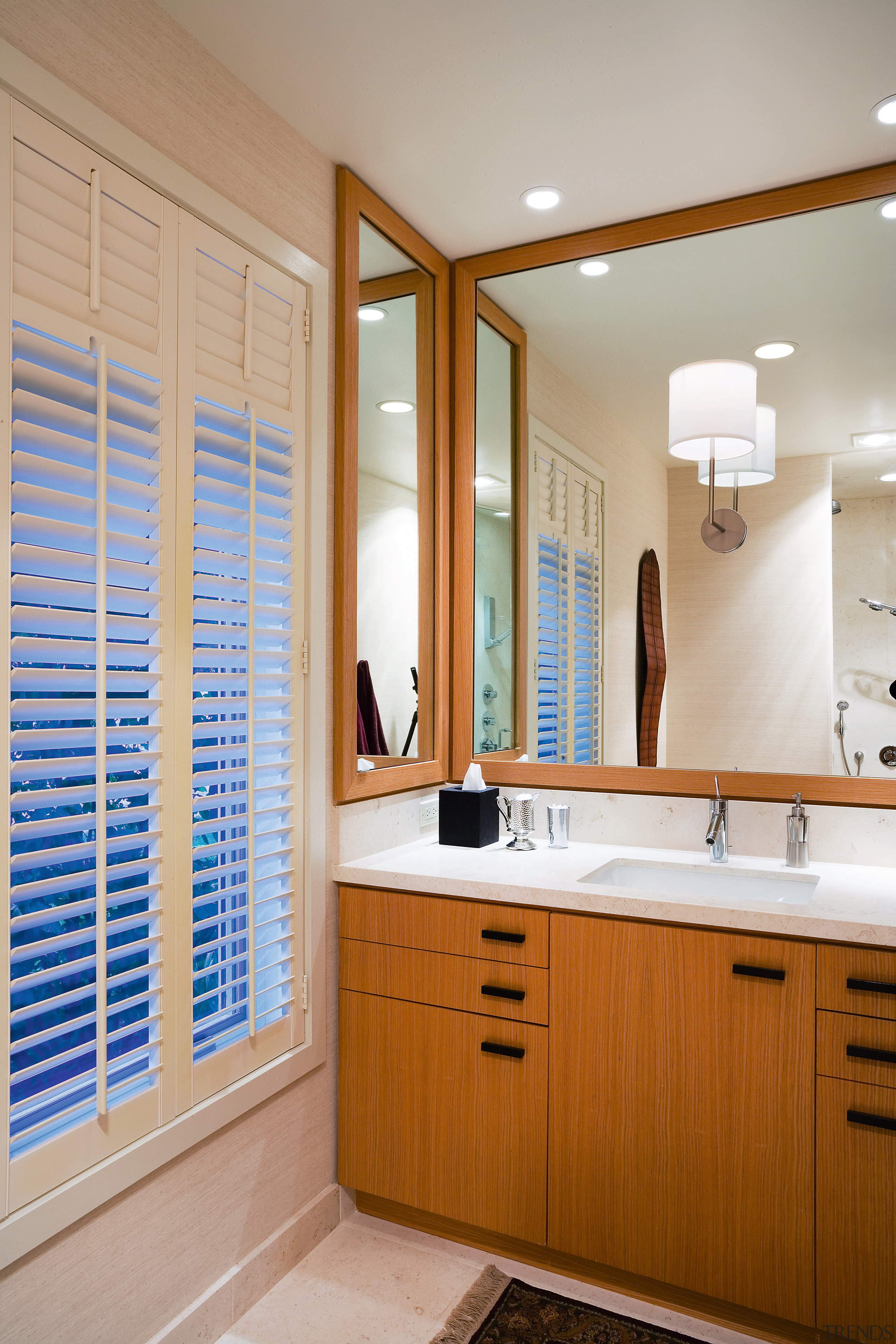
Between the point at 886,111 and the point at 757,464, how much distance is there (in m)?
0.78

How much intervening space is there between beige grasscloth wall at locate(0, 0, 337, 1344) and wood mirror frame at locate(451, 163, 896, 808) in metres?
0.59

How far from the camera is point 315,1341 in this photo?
67.9 inches

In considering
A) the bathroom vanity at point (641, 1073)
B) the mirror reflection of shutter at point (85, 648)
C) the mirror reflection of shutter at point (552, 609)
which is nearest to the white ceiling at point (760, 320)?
the mirror reflection of shutter at point (552, 609)

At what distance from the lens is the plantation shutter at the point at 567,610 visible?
245cm

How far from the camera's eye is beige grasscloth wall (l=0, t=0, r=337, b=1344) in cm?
139

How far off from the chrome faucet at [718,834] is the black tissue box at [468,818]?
0.58 meters

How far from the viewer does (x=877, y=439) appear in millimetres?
2119

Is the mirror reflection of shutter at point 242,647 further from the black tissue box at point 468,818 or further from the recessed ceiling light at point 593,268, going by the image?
the recessed ceiling light at point 593,268

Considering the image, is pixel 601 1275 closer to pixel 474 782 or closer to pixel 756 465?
pixel 474 782

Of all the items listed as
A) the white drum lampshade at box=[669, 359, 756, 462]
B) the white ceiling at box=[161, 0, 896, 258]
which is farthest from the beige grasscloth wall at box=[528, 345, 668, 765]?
the white ceiling at box=[161, 0, 896, 258]

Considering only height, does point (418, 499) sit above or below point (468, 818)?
above

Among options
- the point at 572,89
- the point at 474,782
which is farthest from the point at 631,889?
the point at 572,89

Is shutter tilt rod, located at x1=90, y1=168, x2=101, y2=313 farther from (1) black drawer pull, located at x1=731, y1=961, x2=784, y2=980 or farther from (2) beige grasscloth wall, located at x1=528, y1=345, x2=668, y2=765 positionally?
(1) black drawer pull, located at x1=731, y1=961, x2=784, y2=980

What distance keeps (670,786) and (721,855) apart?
233mm
